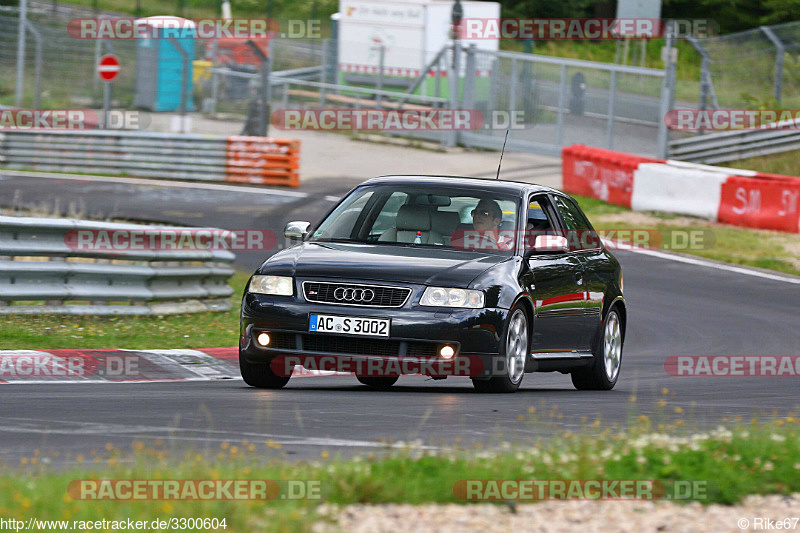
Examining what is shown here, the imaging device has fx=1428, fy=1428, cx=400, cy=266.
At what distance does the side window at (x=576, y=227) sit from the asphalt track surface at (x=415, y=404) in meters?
1.12

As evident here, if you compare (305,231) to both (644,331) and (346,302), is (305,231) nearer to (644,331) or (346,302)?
(346,302)

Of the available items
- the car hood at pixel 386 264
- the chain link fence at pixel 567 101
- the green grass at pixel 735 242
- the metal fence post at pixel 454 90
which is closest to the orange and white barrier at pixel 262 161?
the chain link fence at pixel 567 101

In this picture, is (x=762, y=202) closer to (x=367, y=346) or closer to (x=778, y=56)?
(x=778, y=56)

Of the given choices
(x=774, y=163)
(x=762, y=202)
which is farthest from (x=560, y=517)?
(x=774, y=163)

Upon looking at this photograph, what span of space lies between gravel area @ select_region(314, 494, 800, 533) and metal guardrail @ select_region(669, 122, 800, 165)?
77.1 ft

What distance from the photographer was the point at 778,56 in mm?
28516

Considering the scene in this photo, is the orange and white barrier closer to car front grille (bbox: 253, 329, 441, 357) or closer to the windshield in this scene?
the windshield

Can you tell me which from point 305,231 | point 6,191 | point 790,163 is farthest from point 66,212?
point 790,163

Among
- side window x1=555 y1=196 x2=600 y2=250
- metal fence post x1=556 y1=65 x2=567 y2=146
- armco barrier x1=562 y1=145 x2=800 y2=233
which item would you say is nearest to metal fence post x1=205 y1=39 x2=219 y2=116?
metal fence post x1=556 y1=65 x2=567 y2=146

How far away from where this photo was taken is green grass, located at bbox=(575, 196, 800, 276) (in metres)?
20.2

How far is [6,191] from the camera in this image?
2438 cm

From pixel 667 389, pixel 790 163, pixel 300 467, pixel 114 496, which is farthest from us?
pixel 790 163

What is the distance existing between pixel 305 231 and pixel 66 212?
39.6 ft

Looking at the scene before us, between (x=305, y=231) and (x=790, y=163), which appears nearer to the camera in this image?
(x=305, y=231)
